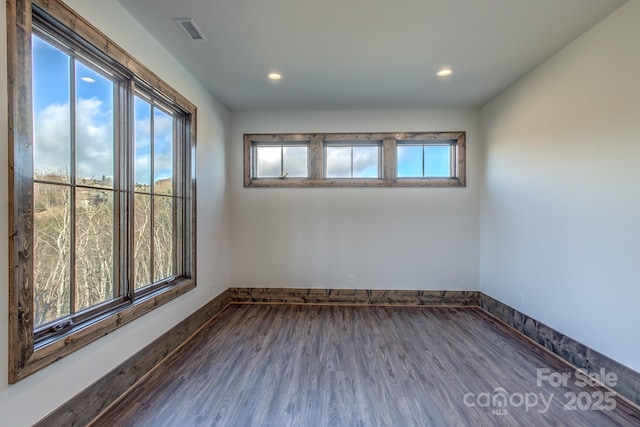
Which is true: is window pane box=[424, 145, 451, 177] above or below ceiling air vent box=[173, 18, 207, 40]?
below

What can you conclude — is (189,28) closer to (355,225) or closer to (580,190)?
(355,225)

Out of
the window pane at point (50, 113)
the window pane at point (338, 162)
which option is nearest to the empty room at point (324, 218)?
the window pane at point (50, 113)

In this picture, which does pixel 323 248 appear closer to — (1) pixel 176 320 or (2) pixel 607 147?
(1) pixel 176 320

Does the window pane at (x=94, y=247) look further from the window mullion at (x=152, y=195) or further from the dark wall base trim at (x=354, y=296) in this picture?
the dark wall base trim at (x=354, y=296)

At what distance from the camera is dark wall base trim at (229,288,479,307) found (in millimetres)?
3945

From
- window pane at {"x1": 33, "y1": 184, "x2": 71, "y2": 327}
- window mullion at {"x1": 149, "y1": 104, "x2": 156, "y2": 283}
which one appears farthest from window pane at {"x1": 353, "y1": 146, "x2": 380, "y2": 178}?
window pane at {"x1": 33, "y1": 184, "x2": 71, "y2": 327}

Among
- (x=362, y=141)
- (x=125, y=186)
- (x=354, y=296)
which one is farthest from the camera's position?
(x=362, y=141)

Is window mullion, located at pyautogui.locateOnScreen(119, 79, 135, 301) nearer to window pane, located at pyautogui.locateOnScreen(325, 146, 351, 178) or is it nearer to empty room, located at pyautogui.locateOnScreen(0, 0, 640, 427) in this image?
empty room, located at pyautogui.locateOnScreen(0, 0, 640, 427)

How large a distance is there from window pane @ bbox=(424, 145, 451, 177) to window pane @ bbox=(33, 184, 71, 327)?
4.02 m

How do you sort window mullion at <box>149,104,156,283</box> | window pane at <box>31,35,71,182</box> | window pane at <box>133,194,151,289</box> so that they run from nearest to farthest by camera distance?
window pane at <box>31,35,71,182</box> < window pane at <box>133,194,151,289</box> < window mullion at <box>149,104,156,283</box>

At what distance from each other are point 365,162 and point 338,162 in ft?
1.34

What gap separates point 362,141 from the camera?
4109 millimetres

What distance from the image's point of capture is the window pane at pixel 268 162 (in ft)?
13.8

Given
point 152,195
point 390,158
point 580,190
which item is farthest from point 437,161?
point 152,195
